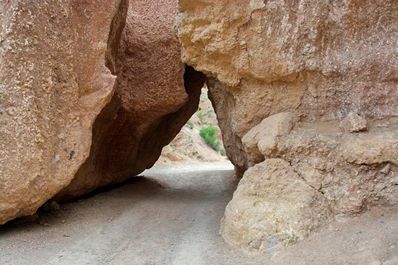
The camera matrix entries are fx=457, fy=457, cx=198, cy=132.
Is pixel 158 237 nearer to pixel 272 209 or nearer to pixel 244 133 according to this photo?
pixel 272 209

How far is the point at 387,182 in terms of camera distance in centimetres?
358

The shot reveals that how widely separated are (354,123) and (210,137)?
36.6ft

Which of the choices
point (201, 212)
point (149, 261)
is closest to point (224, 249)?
point (149, 261)

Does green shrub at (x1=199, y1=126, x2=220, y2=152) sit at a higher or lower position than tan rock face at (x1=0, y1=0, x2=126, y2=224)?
lower

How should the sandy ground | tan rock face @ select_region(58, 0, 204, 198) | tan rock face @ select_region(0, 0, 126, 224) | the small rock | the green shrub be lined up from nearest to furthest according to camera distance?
the sandy ground → the small rock → tan rock face @ select_region(0, 0, 126, 224) → tan rock face @ select_region(58, 0, 204, 198) → the green shrub

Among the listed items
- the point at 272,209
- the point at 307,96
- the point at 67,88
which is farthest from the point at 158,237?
the point at 307,96

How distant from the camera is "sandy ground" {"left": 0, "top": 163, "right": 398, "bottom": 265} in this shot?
323 cm

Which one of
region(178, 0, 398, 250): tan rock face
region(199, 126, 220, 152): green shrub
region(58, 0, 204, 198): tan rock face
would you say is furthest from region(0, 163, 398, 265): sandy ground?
region(199, 126, 220, 152): green shrub

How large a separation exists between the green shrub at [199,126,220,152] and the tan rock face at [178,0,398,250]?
401 inches

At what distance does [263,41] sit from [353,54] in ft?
2.67

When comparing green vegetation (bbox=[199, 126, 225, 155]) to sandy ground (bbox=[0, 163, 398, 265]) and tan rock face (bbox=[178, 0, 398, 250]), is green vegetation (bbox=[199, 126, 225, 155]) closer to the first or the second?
sandy ground (bbox=[0, 163, 398, 265])

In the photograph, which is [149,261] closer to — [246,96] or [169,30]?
[246,96]

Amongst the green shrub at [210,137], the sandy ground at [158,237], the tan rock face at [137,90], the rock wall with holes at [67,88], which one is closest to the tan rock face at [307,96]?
the sandy ground at [158,237]

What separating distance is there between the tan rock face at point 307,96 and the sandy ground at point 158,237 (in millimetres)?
177
